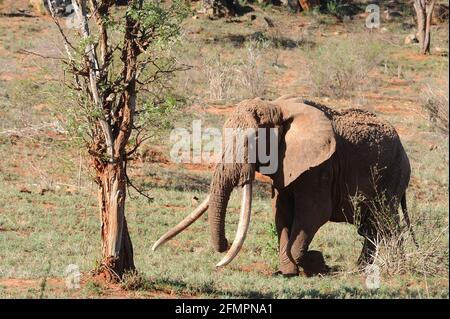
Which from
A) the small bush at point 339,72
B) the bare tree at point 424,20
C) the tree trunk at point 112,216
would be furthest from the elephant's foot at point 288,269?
the bare tree at point 424,20

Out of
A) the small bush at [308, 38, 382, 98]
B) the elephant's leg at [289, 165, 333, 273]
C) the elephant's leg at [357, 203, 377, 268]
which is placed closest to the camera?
the elephant's leg at [289, 165, 333, 273]

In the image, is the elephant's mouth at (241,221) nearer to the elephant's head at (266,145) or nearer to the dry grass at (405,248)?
the elephant's head at (266,145)

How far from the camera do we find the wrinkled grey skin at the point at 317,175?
9.36 metres

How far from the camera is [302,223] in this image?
9.86m

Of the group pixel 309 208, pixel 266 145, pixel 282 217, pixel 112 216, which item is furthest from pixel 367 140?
pixel 112 216

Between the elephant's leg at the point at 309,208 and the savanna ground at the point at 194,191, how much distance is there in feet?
1.40

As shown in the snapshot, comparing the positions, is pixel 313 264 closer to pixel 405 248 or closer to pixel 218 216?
pixel 405 248

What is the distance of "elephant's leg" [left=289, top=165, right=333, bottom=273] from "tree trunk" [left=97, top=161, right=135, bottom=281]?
2.36 metres

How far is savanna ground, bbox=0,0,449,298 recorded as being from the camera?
906 centimetres

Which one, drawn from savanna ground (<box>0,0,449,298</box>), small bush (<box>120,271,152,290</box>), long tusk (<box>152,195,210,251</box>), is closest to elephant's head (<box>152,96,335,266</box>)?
long tusk (<box>152,195,210,251</box>)

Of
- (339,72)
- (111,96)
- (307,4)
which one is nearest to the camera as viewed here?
(111,96)

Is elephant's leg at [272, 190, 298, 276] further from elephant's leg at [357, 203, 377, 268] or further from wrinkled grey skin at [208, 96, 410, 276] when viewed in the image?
elephant's leg at [357, 203, 377, 268]

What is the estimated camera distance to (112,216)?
27.3 feet

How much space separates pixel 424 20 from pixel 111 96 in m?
28.0
